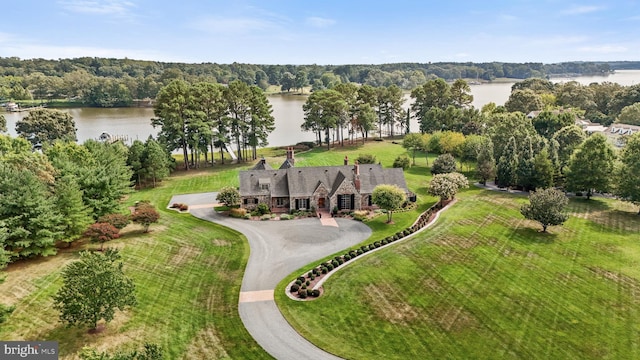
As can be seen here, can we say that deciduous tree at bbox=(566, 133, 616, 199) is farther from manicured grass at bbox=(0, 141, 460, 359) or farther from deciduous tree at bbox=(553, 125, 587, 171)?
manicured grass at bbox=(0, 141, 460, 359)

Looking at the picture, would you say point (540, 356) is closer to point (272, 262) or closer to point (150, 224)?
point (272, 262)

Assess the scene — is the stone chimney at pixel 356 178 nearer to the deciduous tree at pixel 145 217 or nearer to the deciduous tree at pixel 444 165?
the deciduous tree at pixel 444 165

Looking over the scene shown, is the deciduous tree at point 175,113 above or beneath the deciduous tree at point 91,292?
above

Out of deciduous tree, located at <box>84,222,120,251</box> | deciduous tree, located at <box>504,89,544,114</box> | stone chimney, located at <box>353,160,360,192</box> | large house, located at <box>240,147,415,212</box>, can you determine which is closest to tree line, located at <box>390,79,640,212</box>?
deciduous tree, located at <box>504,89,544,114</box>

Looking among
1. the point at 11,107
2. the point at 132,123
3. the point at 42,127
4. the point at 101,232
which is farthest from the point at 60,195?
the point at 11,107

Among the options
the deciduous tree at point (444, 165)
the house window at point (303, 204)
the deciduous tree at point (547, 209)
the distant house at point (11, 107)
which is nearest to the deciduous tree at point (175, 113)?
the house window at point (303, 204)

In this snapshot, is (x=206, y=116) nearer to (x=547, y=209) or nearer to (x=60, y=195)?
(x=60, y=195)

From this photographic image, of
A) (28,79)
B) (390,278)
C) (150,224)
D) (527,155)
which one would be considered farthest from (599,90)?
(28,79)
